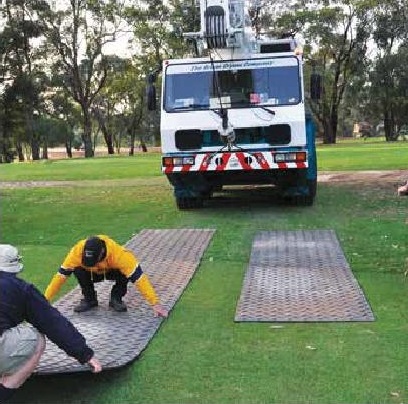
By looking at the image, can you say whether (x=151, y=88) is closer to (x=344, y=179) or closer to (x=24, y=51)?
(x=344, y=179)

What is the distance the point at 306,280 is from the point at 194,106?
5.84m

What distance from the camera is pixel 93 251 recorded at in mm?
5590

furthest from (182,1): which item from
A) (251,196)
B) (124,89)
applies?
(251,196)

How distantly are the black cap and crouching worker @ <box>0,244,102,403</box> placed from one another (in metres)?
1.35

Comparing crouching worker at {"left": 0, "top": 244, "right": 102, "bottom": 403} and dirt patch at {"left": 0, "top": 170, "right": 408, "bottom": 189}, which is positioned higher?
crouching worker at {"left": 0, "top": 244, "right": 102, "bottom": 403}

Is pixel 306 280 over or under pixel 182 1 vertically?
under

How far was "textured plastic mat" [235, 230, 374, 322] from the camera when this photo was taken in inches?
246

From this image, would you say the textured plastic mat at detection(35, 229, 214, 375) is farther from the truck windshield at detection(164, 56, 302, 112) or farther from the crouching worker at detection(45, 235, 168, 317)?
the truck windshield at detection(164, 56, 302, 112)

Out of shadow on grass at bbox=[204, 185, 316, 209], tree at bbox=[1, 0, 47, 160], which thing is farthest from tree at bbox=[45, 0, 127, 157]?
shadow on grass at bbox=[204, 185, 316, 209]

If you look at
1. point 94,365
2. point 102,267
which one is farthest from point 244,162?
point 94,365

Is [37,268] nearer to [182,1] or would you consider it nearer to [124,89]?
[182,1]

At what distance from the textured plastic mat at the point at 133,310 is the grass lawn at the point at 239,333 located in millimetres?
97

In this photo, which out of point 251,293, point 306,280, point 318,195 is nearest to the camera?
point 251,293

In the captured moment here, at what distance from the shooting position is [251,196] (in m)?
15.8
